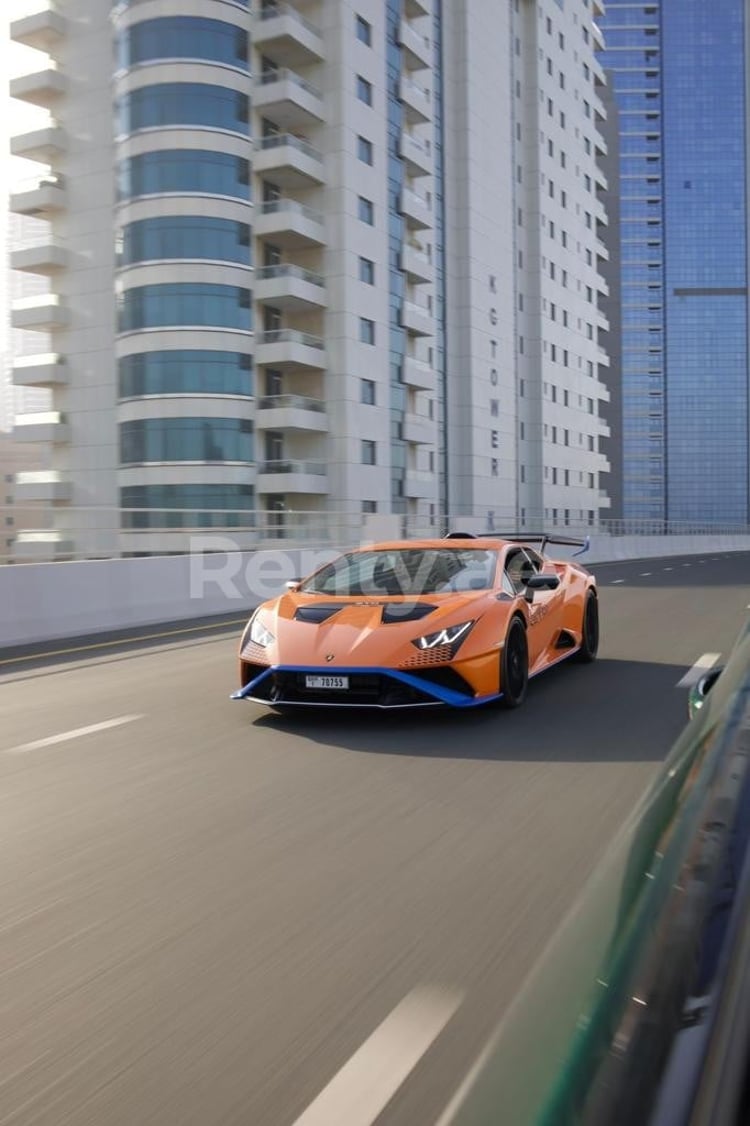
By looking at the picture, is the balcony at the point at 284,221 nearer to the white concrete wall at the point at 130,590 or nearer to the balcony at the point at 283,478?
the balcony at the point at 283,478

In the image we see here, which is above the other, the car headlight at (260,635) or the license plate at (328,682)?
the car headlight at (260,635)

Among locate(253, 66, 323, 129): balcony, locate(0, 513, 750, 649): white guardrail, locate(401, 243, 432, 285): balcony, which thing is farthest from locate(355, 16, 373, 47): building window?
locate(0, 513, 750, 649): white guardrail

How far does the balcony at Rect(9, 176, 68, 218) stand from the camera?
172 feet

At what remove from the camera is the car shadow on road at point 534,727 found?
628 cm

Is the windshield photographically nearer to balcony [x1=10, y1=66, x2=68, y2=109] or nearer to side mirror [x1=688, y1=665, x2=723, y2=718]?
side mirror [x1=688, y1=665, x2=723, y2=718]

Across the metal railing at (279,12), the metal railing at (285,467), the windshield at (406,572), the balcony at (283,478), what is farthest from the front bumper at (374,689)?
the metal railing at (279,12)

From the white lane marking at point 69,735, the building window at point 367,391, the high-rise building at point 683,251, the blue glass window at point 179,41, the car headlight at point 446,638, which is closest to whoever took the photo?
the white lane marking at point 69,735

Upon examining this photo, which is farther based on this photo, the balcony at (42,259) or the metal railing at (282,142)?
the balcony at (42,259)

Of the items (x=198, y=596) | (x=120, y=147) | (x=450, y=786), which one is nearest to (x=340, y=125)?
(x=120, y=147)

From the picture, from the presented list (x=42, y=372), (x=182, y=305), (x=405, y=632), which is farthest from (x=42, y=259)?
(x=405, y=632)

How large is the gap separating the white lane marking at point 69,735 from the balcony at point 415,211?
5416 cm

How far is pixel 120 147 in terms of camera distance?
48.2 metres

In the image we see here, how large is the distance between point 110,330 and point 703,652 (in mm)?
44143

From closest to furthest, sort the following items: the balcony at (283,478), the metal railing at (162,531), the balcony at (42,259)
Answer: the metal railing at (162,531)
the balcony at (283,478)
the balcony at (42,259)
